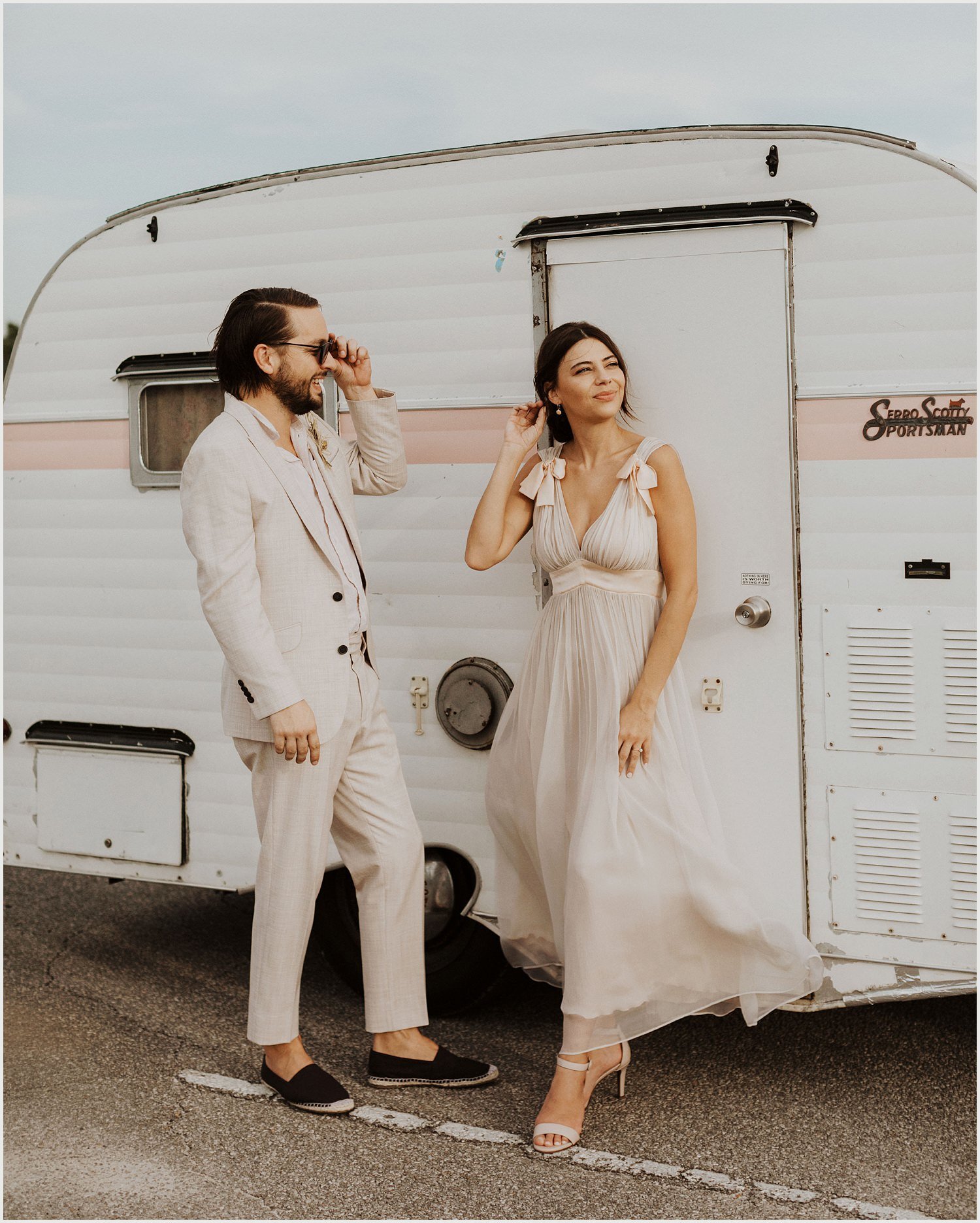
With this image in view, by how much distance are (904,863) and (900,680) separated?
524mm

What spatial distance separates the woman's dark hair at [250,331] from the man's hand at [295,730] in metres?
0.95

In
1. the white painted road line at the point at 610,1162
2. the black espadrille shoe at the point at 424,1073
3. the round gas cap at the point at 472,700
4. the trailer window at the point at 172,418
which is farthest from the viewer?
the trailer window at the point at 172,418

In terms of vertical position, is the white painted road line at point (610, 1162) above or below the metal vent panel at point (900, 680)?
below

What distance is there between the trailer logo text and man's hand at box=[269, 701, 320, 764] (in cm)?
176

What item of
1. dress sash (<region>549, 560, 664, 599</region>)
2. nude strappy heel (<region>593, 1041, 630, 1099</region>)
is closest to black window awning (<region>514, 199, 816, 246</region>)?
dress sash (<region>549, 560, 664, 599</region>)

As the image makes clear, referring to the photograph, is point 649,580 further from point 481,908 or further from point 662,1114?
point 662,1114

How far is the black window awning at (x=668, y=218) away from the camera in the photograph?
11.4 feet

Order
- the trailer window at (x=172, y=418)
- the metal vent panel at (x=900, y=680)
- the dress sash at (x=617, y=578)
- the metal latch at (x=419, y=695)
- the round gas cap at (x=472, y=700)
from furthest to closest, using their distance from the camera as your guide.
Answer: the trailer window at (x=172, y=418) < the metal latch at (x=419, y=695) < the round gas cap at (x=472, y=700) < the dress sash at (x=617, y=578) < the metal vent panel at (x=900, y=680)

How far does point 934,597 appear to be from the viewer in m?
3.42

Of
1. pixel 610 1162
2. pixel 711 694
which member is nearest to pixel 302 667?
pixel 711 694

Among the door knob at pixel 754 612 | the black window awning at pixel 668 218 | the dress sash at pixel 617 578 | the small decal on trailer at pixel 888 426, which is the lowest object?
the door knob at pixel 754 612

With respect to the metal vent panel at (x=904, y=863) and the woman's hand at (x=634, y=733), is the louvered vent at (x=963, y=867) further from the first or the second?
the woman's hand at (x=634, y=733)

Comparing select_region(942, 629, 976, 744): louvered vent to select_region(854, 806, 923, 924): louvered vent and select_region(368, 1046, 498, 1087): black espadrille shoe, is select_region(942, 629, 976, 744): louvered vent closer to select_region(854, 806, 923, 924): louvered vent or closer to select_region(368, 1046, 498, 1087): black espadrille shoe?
select_region(854, 806, 923, 924): louvered vent

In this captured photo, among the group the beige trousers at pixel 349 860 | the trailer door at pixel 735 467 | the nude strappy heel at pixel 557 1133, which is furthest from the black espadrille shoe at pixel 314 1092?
the trailer door at pixel 735 467
